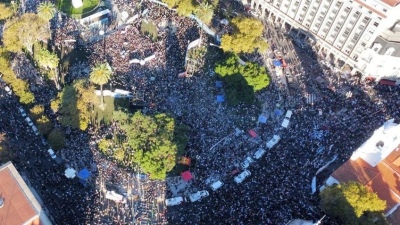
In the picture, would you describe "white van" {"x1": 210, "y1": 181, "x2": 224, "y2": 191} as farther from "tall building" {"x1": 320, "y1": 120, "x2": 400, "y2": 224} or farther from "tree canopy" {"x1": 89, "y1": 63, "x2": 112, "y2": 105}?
"tree canopy" {"x1": 89, "y1": 63, "x2": 112, "y2": 105}

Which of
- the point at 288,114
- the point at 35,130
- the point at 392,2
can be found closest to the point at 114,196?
the point at 35,130

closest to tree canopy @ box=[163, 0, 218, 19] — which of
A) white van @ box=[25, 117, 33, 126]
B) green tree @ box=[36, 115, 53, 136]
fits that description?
green tree @ box=[36, 115, 53, 136]

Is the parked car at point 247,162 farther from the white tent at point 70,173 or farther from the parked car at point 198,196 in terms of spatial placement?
the white tent at point 70,173

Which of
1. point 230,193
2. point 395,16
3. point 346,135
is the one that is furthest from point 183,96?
point 395,16

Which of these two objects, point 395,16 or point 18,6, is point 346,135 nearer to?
point 395,16

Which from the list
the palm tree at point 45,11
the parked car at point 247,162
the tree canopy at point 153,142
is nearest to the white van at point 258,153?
the parked car at point 247,162

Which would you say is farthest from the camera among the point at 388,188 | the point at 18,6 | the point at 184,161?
the point at 18,6

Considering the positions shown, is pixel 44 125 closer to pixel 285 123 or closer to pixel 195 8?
pixel 195 8
